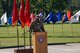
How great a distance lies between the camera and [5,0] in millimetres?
102312

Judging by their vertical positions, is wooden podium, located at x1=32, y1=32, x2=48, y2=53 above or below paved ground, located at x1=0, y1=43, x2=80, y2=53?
above

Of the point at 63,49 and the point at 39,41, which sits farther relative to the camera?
the point at 63,49

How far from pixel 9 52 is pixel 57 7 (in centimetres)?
7693

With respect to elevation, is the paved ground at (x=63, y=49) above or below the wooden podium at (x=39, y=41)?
below

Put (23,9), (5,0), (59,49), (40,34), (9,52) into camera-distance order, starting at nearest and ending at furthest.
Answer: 1. (40,34)
2. (23,9)
3. (9,52)
4. (59,49)
5. (5,0)

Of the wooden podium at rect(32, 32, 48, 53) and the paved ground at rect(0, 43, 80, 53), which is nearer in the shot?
the wooden podium at rect(32, 32, 48, 53)

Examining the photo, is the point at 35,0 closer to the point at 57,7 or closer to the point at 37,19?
the point at 57,7

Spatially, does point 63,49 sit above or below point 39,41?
below

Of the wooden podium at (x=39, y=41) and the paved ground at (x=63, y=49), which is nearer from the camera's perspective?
the wooden podium at (x=39, y=41)

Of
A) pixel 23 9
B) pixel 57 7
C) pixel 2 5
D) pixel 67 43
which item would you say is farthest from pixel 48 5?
pixel 23 9

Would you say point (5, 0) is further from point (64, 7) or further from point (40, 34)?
point (40, 34)

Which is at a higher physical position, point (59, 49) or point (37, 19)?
point (37, 19)

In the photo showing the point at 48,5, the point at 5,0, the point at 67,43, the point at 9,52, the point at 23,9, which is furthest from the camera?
the point at 5,0

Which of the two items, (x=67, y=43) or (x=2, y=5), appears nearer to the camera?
(x=67, y=43)
